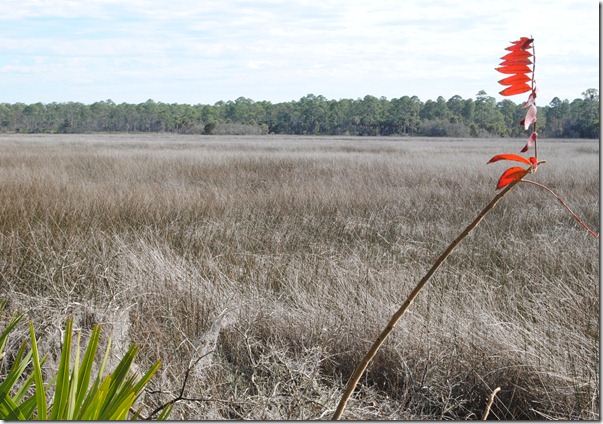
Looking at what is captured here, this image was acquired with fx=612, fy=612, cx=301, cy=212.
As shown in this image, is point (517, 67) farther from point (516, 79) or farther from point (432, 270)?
point (432, 270)

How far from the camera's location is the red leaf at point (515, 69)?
82 cm

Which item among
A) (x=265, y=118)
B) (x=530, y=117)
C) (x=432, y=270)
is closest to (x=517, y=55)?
(x=530, y=117)

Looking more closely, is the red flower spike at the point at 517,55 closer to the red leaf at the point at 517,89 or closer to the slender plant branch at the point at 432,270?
the red leaf at the point at 517,89

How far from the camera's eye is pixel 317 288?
14.7 ft

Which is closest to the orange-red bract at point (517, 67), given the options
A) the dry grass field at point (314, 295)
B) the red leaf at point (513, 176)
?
the red leaf at point (513, 176)

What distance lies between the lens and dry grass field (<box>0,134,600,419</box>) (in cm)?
313

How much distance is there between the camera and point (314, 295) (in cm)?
434

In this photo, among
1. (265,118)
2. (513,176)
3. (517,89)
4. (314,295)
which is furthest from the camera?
(265,118)

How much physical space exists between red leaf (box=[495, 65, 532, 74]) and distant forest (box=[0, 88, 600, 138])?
122ft

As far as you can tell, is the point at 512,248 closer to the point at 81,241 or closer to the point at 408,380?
the point at 408,380

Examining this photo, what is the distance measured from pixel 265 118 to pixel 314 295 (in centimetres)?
6973

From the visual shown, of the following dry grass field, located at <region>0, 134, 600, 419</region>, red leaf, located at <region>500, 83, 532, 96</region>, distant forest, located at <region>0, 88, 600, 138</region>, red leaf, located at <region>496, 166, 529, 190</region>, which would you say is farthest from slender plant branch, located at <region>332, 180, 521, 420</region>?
distant forest, located at <region>0, 88, 600, 138</region>

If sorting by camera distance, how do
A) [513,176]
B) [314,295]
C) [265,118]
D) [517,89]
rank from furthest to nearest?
[265,118]
[314,295]
[517,89]
[513,176]

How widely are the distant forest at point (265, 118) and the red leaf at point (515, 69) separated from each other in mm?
37334
